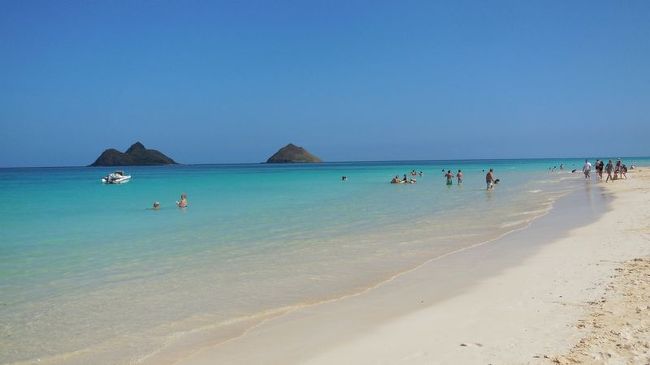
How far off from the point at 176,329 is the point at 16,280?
17.4 ft

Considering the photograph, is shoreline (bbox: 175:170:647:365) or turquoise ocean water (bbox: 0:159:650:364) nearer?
shoreline (bbox: 175:170:647:365)

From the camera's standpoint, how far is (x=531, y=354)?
201 inches

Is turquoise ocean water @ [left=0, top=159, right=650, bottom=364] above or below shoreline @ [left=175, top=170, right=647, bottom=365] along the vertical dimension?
below

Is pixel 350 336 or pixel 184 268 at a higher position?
pixel 350 336

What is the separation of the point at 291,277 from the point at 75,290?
3884mm

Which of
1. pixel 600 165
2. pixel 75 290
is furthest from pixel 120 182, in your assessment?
pixel 75 290

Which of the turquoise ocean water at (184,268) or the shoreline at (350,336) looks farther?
the turquoise ocean water at (184,268)

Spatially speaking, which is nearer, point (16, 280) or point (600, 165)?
point (16, 280)

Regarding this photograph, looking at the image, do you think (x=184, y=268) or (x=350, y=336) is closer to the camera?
(x=350, y=336)

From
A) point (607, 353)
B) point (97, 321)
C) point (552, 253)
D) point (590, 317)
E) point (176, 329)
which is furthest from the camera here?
point (552, 253)

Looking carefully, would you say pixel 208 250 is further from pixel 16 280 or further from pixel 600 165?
pixel 600 165

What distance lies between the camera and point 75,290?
9102mm

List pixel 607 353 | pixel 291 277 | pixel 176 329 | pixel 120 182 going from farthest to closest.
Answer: pixel 120 182, pixel 291 277, pixel 176 329, pixel 607 353

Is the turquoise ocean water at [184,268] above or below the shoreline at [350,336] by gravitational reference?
below
